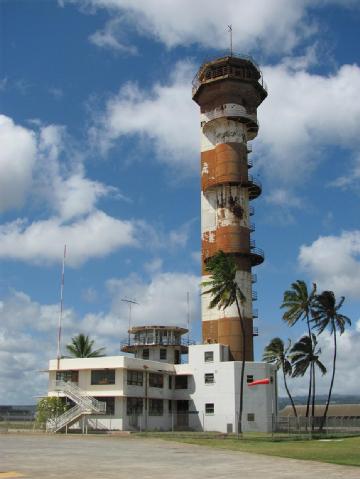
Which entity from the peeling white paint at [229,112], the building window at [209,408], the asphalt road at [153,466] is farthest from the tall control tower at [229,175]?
the asphalt road at [153,466]

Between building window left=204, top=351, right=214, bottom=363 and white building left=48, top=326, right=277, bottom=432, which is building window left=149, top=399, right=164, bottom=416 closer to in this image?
white building left=48, top=326, right=277, bottom=432

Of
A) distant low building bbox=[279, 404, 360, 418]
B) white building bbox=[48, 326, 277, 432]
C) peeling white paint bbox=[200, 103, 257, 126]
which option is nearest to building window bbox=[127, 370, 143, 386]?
white building bbox=[48, 326, 277, 432]

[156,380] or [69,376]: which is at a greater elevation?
Answer: [69,376]

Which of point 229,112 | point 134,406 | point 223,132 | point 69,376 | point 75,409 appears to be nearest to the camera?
point 75,409

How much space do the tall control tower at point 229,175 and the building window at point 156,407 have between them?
9176mm

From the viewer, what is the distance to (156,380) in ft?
227

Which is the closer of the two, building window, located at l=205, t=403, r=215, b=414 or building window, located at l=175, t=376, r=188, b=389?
building window, located at l=205, t=403, r=215, b=414

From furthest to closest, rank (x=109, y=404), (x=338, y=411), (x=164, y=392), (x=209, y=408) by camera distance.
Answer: (x=338, y=411), (x=164, y=392), (x=209, y=408), (x=109, y=404)

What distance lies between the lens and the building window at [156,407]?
67.3 meters

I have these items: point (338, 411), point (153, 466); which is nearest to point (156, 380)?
point (153, 466)

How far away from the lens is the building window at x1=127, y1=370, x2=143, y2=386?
210ft

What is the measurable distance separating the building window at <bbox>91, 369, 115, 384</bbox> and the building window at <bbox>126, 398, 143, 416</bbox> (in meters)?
2.80

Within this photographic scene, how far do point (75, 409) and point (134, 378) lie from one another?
750 cm

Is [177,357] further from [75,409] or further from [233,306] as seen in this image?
[75,409]
